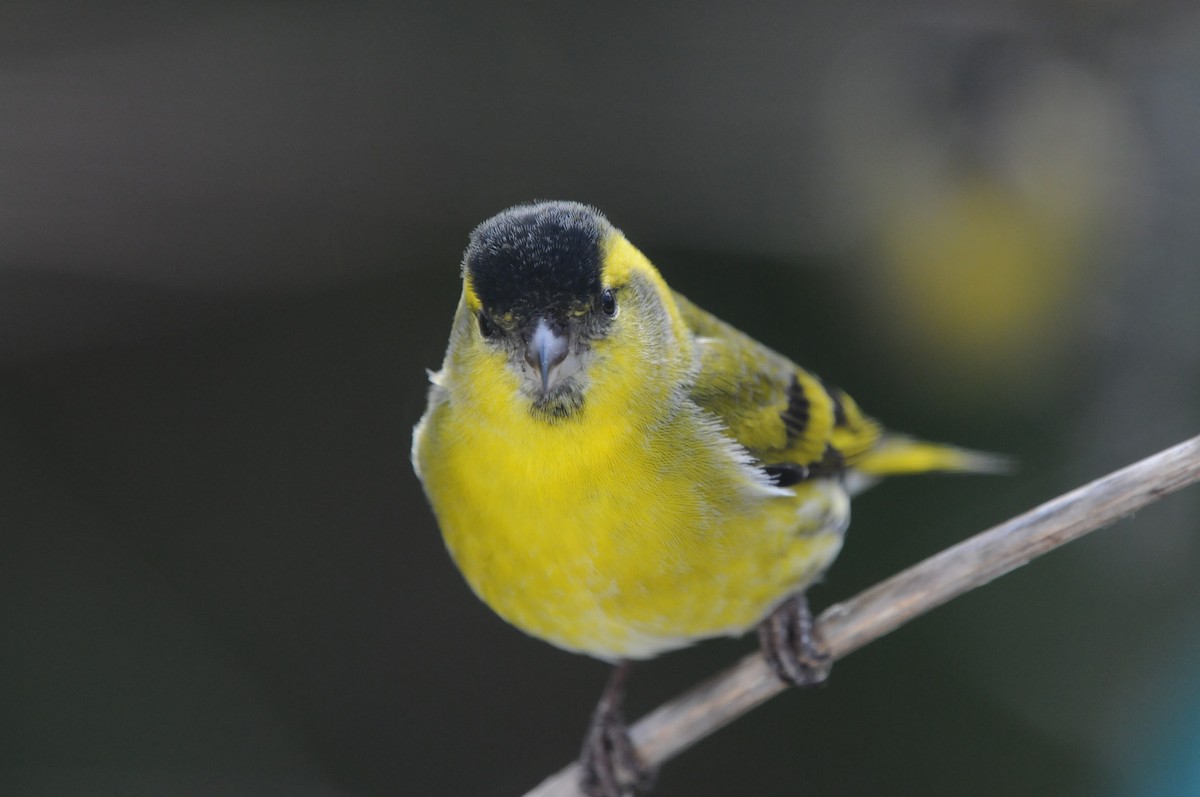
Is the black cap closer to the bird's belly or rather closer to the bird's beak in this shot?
the bird's beak

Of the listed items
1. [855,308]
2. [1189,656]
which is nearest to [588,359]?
[855,308]

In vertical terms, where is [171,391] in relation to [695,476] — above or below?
above

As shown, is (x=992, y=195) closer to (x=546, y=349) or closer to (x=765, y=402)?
(x=765, y=402)

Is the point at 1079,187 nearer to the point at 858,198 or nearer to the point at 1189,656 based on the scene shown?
the point at 858,198

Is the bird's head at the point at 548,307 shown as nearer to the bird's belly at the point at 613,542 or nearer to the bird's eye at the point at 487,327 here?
the bird's eye at the point at 487,327

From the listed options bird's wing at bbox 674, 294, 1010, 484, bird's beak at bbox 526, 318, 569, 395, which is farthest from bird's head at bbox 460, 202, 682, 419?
bird's wing at bbox 674, 294, 1010, 484

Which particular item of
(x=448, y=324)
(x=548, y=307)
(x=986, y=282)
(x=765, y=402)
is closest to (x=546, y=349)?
(x=548, y=307)

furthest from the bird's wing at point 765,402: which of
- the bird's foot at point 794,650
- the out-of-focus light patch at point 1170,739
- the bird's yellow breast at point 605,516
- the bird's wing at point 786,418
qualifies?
the out-of-focus light patch at point 1170,739
